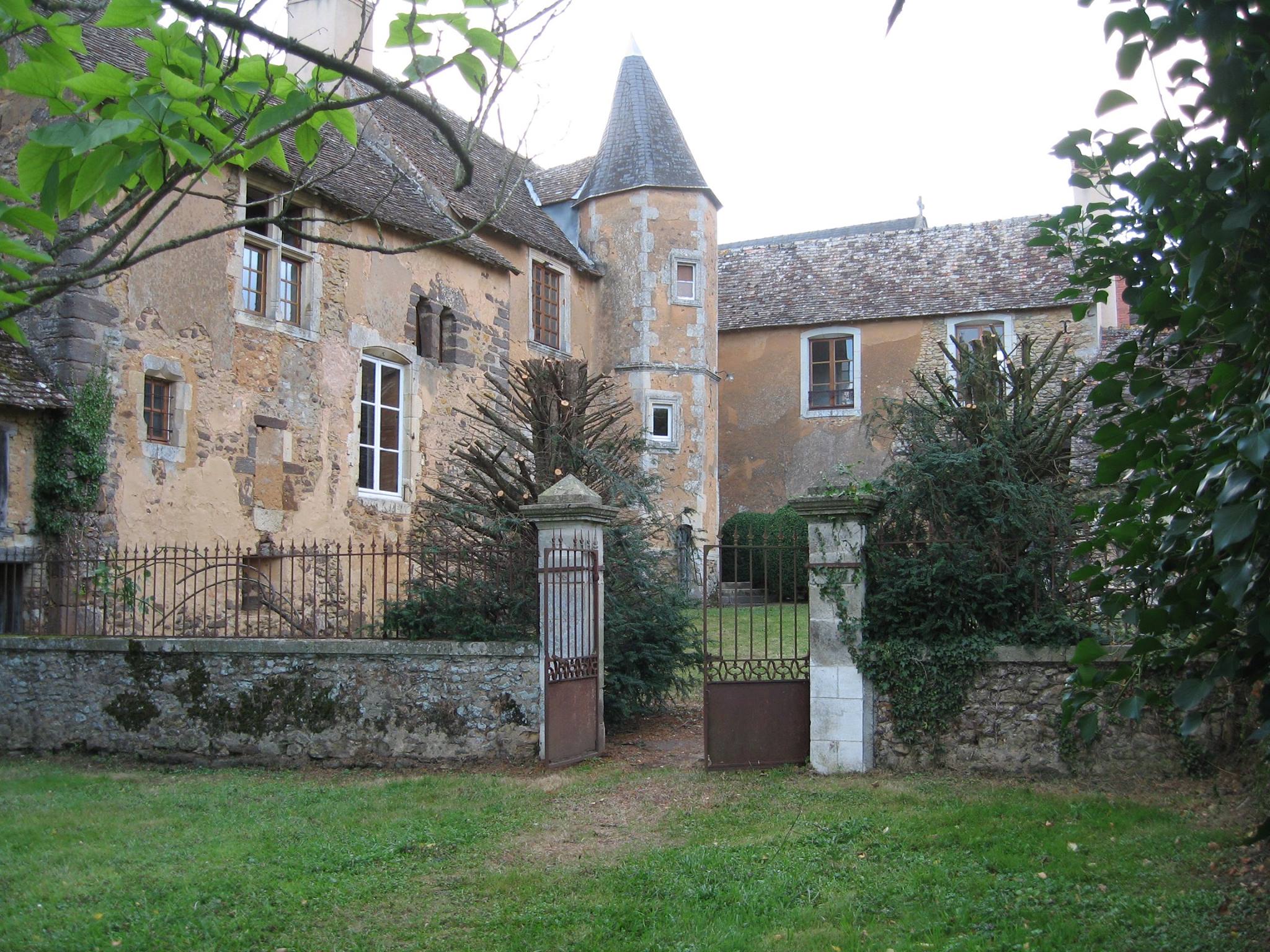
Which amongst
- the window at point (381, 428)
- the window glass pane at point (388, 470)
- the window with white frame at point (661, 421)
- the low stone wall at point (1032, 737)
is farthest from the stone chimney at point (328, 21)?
the low stone wall at point (1032, 737)

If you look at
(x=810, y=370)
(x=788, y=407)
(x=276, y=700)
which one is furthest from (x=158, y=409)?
(x=810, y=370)

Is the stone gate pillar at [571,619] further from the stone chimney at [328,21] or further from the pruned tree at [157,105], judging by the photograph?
the stone chimney at [328,21]

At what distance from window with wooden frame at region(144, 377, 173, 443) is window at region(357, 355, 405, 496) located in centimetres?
304

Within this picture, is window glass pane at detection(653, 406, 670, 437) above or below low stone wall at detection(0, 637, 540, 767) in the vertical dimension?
above

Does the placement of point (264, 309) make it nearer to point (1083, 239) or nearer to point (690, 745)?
point (690, 745)

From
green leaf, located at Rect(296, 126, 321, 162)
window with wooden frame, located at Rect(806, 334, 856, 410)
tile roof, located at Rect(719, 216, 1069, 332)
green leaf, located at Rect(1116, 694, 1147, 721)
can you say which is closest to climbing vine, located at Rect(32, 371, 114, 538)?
green leaf, located at Rect(296, 126, 321, 162)

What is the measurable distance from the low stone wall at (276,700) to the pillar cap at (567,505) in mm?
1023

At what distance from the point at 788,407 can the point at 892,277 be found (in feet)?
11.7

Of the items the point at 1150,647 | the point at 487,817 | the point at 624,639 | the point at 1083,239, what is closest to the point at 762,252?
the point at 624,639

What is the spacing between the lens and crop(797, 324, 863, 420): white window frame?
23922mm

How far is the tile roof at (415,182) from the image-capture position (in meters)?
14.2

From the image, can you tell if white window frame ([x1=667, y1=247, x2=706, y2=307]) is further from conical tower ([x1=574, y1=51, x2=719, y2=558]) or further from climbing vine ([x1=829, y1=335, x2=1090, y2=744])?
climbing vine ([x1=829, y1=335, x2=1090, y2=744])

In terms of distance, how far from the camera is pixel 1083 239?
4.29 m

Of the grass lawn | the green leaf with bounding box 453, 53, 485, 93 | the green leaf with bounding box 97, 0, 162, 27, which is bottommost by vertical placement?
the grass lawn
